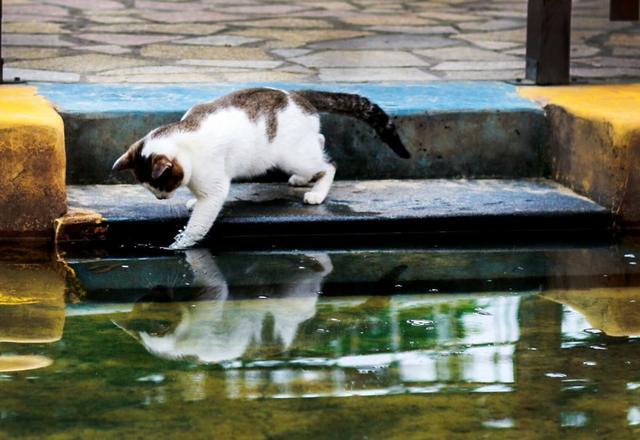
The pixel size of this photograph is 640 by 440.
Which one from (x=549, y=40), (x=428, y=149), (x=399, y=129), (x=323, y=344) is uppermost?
(x=549, y=40)

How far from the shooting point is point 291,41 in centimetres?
852

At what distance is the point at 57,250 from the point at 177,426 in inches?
86.1

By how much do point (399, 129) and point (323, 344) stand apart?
86.6 inches

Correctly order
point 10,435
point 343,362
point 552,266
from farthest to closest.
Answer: point 552,266 → point 343,362 → point 10,435

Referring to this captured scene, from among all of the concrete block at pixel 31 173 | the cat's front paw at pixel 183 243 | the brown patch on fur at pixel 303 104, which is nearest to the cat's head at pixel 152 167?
the cat's front paw at pixel 183 243

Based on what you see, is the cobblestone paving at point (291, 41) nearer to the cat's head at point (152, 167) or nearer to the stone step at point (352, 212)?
the stone step at point (352, 212)

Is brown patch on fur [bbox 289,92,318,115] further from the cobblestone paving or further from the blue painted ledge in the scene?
the cobblestone paving

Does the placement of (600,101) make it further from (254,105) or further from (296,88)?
(254,105)

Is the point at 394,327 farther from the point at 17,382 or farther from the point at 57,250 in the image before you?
the point at 57,250

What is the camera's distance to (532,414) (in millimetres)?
3523

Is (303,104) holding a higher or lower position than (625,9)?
lower

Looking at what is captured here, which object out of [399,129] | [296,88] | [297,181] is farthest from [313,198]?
[296,88]

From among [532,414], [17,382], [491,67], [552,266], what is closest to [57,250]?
[17,382]

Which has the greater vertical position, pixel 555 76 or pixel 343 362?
pixel 555 76
